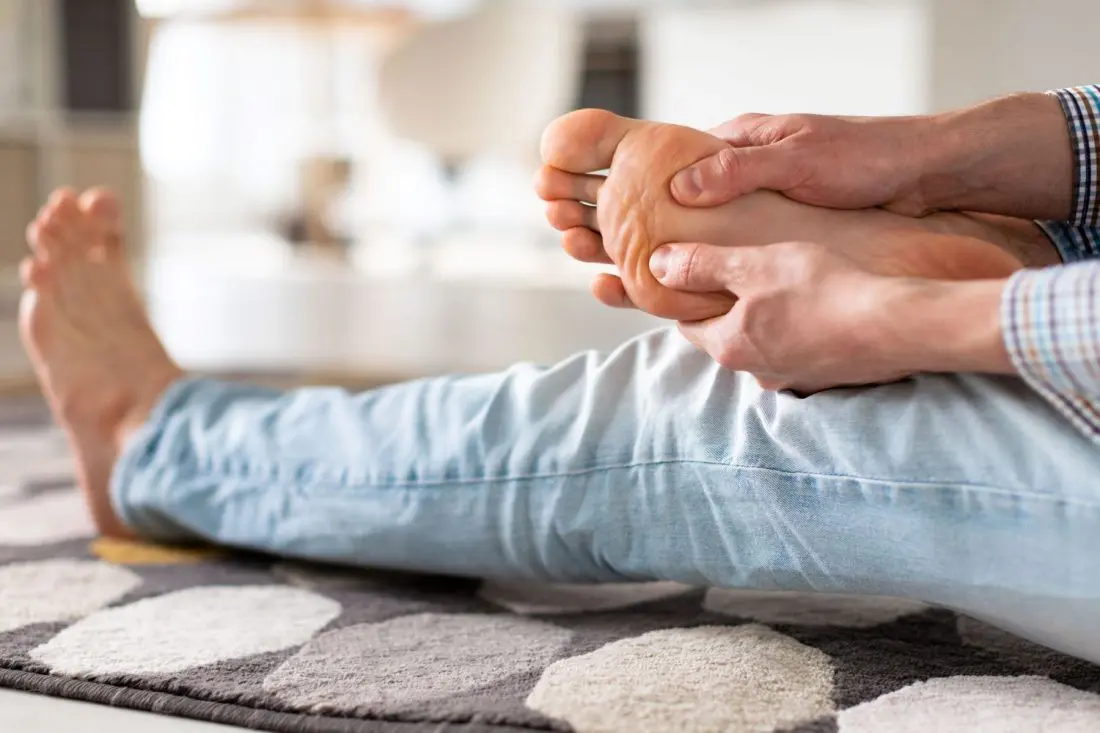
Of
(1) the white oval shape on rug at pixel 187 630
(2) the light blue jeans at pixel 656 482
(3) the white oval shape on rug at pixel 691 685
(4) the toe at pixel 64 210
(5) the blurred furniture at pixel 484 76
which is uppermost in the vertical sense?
(5) the blurred furniture at pixel 484 76

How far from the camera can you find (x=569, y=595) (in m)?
0.99

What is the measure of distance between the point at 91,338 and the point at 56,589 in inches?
10.6

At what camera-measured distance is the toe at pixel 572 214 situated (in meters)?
0.81

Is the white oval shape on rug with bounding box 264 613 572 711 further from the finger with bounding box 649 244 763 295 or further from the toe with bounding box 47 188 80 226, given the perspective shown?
the toe with bounding box 47 188 80 226

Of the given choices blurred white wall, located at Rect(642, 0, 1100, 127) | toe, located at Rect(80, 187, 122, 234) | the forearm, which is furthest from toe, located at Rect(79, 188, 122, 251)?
blurred white wall, located at Rect(642, 0, 1100, 127)

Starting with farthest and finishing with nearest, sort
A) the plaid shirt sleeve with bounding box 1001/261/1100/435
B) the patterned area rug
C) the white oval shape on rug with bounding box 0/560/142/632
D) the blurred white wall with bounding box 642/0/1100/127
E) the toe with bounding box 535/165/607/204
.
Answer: the blurred white wall with bounding box 642/0/1100/127
the white oval shape on rug with bounding box 0/560/142/632
the toe with bounding box 535/165/607/204
the patterned area rug
the plaid shirt sleeve with bounding box 1001/261/1100/435

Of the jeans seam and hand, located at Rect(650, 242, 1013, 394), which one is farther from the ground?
hand, located at Rect(650, 242, 1013, 394)

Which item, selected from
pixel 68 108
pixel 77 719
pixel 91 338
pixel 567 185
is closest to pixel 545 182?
pixel 567 185

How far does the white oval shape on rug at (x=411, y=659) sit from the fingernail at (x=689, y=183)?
12.2 inches

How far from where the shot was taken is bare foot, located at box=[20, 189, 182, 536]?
3.64 feet

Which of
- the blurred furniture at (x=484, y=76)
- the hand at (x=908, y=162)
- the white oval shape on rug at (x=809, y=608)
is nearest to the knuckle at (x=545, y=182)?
the hand at (x=908, y=162)

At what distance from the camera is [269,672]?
2.55 feet

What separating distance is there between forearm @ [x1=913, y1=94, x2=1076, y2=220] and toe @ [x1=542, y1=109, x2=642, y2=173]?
0.61 ft

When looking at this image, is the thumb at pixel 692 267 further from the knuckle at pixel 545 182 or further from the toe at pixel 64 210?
the toe at pixel 64 210
